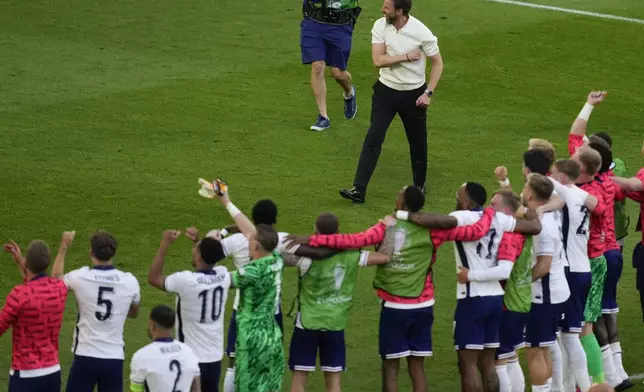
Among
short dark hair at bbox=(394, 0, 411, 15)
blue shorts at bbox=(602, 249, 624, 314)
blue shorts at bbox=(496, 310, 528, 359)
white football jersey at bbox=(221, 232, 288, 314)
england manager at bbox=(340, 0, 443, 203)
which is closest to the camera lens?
white football jersey at bbox=(221, 232, 288, 314)

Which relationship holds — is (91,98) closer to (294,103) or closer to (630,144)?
(294,103)

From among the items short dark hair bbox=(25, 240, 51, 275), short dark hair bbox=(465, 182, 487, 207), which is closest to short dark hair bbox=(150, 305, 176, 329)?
short dark hair bbox=(25, 240, 51, 275)

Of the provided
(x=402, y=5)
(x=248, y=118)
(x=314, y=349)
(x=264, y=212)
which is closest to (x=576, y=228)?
(x=314, y=349)

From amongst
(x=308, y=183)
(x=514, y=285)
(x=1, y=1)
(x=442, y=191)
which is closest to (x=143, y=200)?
(x=308, y=183)

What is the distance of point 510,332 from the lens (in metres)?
10.6

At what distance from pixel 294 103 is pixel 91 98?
109 inches

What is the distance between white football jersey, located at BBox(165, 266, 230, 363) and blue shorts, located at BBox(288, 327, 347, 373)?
26.0 inches

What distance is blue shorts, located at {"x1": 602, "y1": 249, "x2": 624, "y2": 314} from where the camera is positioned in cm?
1156

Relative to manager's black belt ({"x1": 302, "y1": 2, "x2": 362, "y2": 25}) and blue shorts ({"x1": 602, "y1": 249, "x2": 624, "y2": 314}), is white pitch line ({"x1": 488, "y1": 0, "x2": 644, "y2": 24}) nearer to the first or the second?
manager's black belt ({"x1": 302, "y1": 2, "x2": 362, "y2": 25})

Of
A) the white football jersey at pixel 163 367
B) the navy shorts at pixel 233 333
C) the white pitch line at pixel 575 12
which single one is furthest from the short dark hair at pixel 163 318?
the white pitch line at pixel 575 12

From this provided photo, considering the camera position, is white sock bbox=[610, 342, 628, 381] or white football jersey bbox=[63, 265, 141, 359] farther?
white sock bbox=[610, 342, 628, 381]

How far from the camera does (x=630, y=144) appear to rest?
58.8 ft

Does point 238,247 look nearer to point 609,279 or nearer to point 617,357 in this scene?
point 609,279

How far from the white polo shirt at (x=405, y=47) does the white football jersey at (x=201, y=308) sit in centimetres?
557
